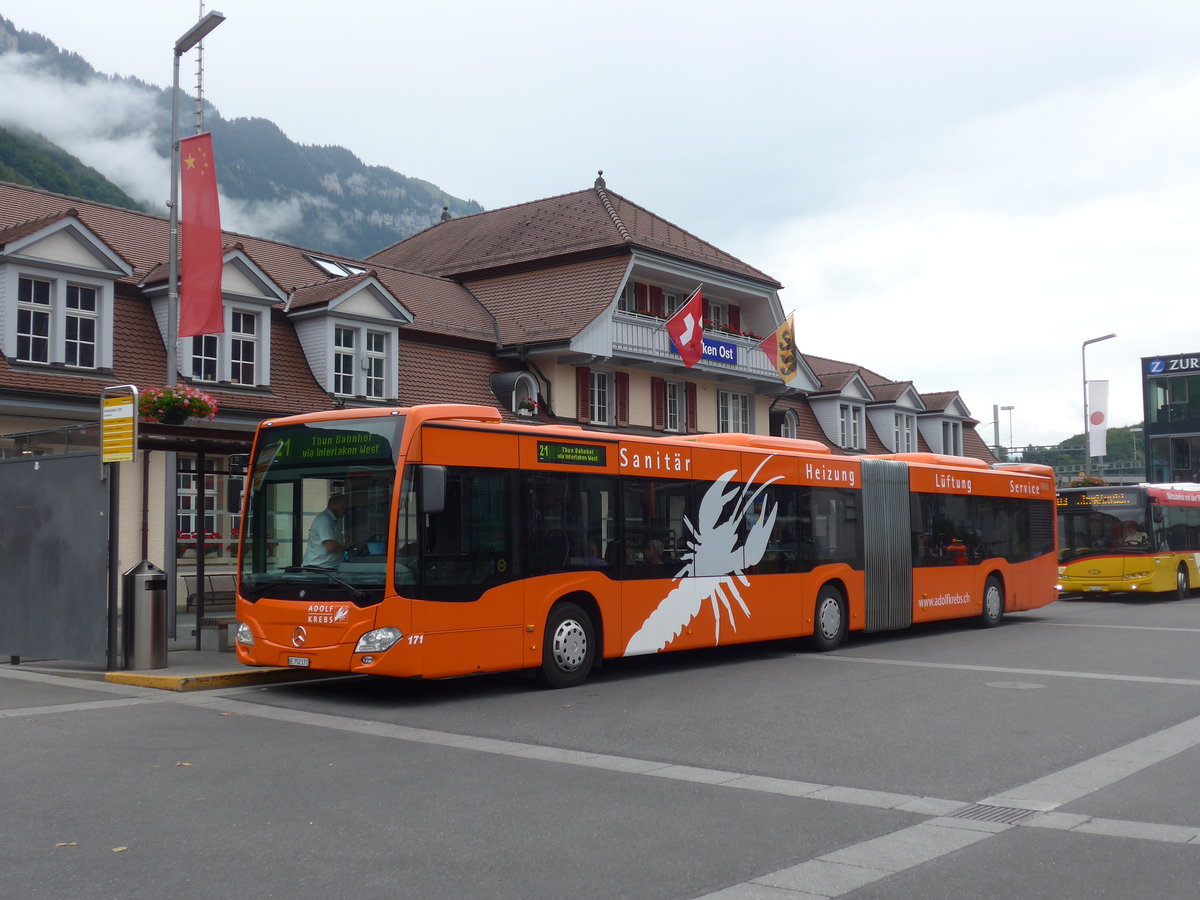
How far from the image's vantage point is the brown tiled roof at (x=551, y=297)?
103 ft

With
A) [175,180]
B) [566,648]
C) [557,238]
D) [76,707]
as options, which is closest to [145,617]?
[76,707]

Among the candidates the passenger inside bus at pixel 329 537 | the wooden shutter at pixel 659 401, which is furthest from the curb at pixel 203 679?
the wooden shutter at pixel 659 401

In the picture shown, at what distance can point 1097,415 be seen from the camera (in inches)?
1764

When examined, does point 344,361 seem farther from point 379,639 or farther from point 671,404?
point 379,639

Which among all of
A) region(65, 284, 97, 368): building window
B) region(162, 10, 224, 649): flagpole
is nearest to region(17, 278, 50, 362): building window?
→ region(65, 284, 97, 368): building window

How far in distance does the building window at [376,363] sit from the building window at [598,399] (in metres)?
6.97

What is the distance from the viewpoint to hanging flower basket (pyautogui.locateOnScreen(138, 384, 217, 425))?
53.7 ft

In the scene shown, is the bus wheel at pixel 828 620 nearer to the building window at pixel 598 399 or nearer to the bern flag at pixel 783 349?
the building window at pixel 598 399

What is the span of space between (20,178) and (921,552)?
6175 centimetres

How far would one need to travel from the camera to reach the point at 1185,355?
69.9m

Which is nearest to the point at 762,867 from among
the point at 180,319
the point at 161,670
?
the point at 161,670

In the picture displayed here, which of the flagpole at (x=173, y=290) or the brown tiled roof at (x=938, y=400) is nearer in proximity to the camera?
the flagpole at (x=173, y=290)

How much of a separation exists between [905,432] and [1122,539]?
762 inches

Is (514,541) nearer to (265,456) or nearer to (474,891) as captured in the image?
(265,456)
